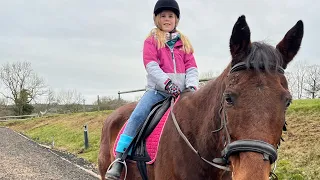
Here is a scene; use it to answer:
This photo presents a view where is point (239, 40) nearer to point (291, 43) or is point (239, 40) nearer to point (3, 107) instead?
point (291, 43)

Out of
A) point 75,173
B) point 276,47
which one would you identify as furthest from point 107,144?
point 75,173

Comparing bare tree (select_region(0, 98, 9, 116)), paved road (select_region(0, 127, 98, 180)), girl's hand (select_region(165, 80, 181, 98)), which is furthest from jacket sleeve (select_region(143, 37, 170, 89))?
bare tree (select_region(0, 98, 9, 116))

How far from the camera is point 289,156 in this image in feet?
24.8

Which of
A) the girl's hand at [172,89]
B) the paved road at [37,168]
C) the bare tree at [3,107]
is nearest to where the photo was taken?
the girl's hand at [172,89]

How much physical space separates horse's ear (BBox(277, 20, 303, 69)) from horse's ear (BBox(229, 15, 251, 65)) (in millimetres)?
274

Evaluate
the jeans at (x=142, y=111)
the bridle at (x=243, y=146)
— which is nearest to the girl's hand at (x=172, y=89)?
the jeans at (x=142, y=111)

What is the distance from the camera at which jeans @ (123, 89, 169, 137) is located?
384 cm

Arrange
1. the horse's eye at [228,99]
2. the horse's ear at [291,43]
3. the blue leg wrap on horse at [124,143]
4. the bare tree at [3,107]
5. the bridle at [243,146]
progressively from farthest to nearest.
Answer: the bare tree at [3,107], the blue leg wrap on horse at [124,143], the horse's ear at [291,43], the horse's eye at [228,99], the bridle at [243,146]

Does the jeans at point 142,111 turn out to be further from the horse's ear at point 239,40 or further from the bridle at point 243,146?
the horse's ear at point 239,40

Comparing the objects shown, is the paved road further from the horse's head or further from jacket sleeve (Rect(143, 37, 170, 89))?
the horse's head

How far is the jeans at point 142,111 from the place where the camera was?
384 cm

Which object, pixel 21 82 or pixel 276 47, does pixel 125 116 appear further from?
pixel 21 82

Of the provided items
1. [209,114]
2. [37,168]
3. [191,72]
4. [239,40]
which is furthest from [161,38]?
[37,168]

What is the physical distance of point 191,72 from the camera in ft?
13.1
